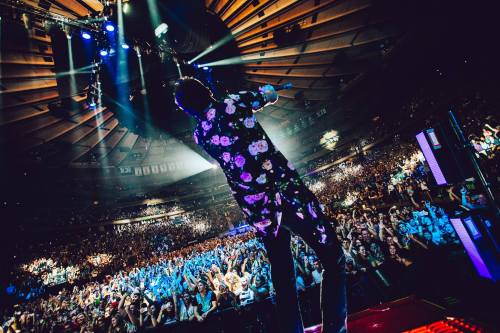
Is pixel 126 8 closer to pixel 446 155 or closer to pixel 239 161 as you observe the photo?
pixel 239 161

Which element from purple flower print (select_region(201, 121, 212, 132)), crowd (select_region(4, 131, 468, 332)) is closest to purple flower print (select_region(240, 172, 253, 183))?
purple flower print (select_region(201, 121, 212, 132))

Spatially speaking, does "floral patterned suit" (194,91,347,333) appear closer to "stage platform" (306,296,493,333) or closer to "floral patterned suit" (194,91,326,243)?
"floral patterned suit" (194,91,326,243)

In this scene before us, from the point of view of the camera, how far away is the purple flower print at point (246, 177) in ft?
4.60

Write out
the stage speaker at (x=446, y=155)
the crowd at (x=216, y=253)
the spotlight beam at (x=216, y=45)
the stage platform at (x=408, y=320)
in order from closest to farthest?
the stage platform at (x=408, y=320) → the stage speaker at (x=446, y=155) → the crowd at (x=216, y=253) → the spotlight beam at (x=216, y=45)

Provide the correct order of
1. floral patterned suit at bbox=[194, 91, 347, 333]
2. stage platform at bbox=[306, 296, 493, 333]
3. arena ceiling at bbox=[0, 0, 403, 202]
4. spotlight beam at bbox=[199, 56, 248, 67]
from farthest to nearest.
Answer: spotlight beam at bbox=[199, 56, 248, 67] → arena ceiling at bbox=[0, 0, 403, 202] → stage platform at bbox=[306, 296, 493, 333] → floral patterned suit at bbox=[194, 91, 347, 333]

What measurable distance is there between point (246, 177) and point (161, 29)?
401 cm

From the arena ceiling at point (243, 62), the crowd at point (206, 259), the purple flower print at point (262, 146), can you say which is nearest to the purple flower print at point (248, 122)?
the purple flower print at point (262, 146)

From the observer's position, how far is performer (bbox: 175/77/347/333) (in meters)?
1.28

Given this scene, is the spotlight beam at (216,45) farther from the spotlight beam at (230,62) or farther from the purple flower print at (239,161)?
the purple flower print at (239,161)

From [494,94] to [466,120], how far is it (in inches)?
33.2

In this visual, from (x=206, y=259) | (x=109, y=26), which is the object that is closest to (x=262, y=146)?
(x=109, y=26)

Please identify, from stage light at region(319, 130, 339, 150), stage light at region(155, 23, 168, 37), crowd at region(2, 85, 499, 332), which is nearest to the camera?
stage light at region(155, 23, 168, 37)

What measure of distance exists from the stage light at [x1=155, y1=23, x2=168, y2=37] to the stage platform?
4.76 metres

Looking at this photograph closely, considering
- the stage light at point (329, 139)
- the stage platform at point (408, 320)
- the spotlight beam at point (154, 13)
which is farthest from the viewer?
the stage light at point (329, 139)
